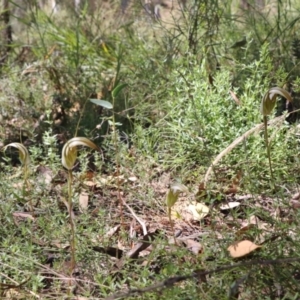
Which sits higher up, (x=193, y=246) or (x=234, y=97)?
(x=234, y=97)

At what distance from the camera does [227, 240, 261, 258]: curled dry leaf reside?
2039mm

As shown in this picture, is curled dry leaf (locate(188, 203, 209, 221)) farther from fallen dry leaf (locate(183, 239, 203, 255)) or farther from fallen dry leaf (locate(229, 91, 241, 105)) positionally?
fallen dry leaf (locate(229, 91, 241, 105))

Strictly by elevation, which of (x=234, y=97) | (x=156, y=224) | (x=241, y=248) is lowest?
(x=156, y=224)

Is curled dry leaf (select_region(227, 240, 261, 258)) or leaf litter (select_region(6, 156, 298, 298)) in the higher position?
curled dry leaf (select_region(227, 240, 261, 258))

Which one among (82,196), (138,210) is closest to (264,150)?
(138,210)

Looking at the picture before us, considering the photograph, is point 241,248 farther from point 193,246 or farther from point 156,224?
point 156,224

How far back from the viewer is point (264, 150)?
2.86 meters

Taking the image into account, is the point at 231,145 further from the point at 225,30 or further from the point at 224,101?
the point at 225,30

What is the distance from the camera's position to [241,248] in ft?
6.77

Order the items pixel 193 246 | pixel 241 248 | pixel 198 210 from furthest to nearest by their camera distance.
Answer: pixel 198 210, pixel 193 246, pixel 241 248

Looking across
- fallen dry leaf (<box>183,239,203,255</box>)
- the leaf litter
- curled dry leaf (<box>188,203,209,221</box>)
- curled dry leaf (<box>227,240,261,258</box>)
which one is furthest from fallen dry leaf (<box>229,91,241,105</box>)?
curled dry leaf (<box>227,240,261,258</box>)

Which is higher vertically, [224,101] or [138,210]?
[224,101]

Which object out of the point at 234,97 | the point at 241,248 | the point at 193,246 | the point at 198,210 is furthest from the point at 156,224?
the point at 234,97

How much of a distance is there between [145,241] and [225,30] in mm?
2251
